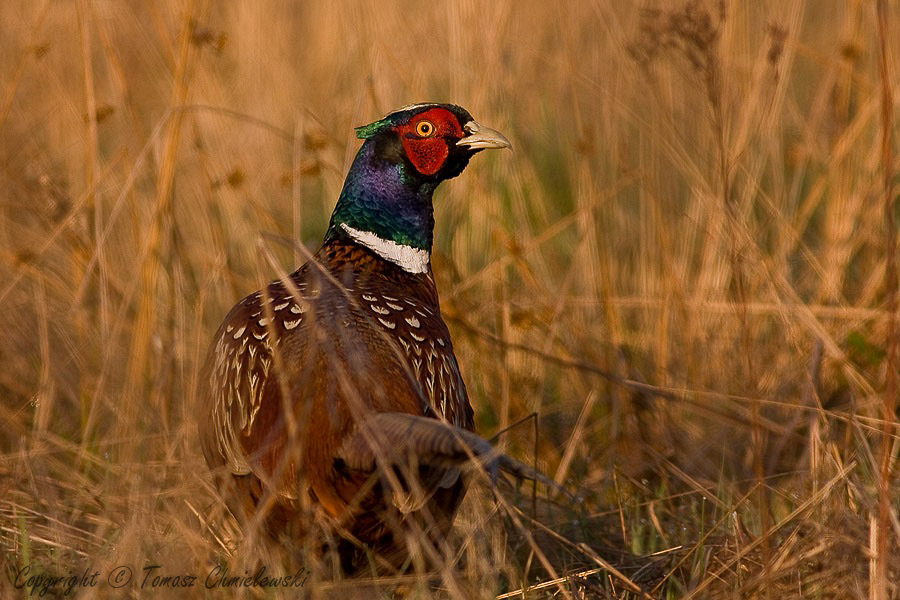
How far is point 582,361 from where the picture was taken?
15.2 ft

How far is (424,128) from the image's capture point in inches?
146

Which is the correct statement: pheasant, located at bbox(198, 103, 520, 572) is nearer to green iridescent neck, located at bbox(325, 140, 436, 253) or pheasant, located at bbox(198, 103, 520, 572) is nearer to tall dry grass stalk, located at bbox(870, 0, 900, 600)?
green iridescent neck, located at bbox(325, 140, 436, 253)

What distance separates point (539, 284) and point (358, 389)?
6.84ft

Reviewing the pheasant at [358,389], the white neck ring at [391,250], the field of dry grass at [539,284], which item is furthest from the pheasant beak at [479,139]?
the field of dry grass at [539,284]

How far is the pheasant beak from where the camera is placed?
12.3 feet

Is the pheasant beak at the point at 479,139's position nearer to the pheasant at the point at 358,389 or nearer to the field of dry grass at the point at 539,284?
the pheasant at the point at 358,389

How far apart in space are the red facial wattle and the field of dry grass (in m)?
0.39

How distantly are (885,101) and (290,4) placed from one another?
5342 millimetres

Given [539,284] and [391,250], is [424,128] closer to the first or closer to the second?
[391,250]

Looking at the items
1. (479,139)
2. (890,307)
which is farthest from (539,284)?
(890,307)

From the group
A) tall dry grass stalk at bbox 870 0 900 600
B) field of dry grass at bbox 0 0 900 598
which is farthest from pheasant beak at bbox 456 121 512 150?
tall dry grass stalk at bbox 870 0 900 600

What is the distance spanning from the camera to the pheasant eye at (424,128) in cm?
371

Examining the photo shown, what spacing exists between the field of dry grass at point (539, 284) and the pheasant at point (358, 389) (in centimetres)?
15

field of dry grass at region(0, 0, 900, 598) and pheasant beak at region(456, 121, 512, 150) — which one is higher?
pheasant beak at region(456, 121, 512, 150)
